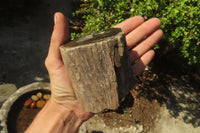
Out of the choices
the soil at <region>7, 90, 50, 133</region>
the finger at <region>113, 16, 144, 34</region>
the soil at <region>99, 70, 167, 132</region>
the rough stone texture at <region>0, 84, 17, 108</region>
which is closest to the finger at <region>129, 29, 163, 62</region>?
the finger at <region>113, 16, 144, 34</region>

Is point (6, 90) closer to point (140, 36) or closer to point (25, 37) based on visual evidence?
point (25, 37)

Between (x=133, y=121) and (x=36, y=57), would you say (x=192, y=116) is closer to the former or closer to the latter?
(x=133, y=121)

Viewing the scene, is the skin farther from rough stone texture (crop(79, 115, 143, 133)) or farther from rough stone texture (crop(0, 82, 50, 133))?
rough stone texture (crop(79, 115, 143, 133))

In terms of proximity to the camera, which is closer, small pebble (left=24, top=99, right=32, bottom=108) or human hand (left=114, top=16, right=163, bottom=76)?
human hand (left=114, top=16, right=163, bottom=76)

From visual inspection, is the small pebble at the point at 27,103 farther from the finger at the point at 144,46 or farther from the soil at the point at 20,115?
the finger at the point at 144,46

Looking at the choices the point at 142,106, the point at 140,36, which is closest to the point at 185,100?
the point at 142,106

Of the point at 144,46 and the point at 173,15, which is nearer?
the point at 173,15

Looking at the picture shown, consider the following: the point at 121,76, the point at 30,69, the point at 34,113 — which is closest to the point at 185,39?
the point at 121,76
